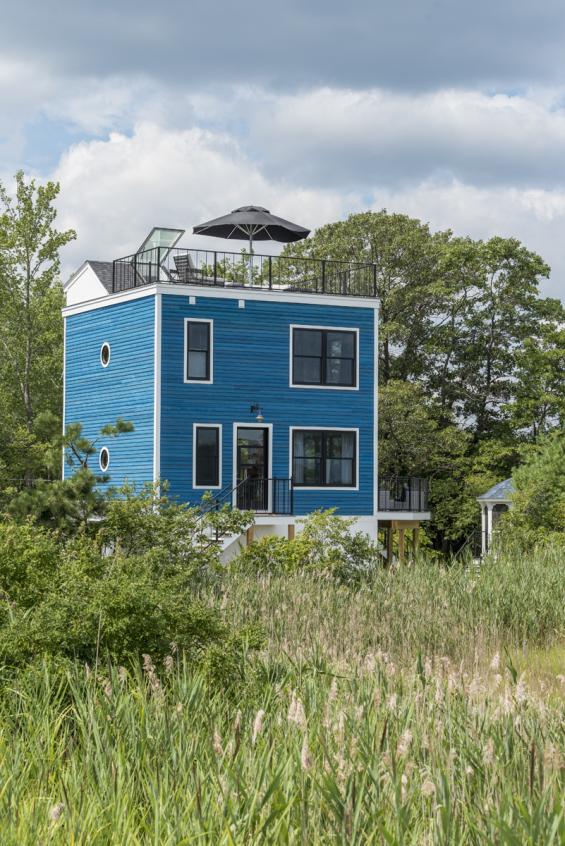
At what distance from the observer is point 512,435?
45.1 meters

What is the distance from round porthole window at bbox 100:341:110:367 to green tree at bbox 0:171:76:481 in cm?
360

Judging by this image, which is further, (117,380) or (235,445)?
(117,380)

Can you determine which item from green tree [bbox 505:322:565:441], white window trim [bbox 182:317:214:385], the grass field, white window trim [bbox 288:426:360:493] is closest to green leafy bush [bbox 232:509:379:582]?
white window trim [bbox 288:426:360:493]

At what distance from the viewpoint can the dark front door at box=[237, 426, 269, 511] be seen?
30.7 m

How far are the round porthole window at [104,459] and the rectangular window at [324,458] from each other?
4.99m

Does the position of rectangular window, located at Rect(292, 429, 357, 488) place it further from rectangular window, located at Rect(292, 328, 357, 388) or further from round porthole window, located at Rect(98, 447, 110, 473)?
round porthole window, located at Rect(98, 447, 110, 473)

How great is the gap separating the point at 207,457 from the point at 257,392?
222 cm

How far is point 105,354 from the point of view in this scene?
33188 millimetres

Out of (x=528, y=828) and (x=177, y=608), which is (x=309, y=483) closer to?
(x=177, y=608)

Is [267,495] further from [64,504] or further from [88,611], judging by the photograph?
[88,611]

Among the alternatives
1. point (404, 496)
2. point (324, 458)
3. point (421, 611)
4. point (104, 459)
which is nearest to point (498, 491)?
point (404, 496)

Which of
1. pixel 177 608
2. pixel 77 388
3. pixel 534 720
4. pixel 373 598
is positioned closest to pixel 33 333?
pixel 77 388

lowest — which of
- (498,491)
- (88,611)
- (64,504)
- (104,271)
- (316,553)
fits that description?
(316,553)

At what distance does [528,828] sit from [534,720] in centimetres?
187
